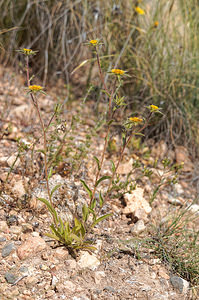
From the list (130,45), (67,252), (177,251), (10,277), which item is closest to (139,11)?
(130,45)

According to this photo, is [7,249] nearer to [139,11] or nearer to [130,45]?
[130,45]

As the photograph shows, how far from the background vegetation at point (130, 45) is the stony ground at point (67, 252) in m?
0.86

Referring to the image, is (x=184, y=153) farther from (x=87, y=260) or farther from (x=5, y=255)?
(x=5, y=255)

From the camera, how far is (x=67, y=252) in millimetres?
1634

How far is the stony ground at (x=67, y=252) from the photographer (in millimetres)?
1472

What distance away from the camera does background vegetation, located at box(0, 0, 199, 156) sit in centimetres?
283

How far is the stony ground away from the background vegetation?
0.86m

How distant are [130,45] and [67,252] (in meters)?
2.14

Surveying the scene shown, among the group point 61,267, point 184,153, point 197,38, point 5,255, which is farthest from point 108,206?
point 197,38

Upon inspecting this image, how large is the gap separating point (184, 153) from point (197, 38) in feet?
3.76

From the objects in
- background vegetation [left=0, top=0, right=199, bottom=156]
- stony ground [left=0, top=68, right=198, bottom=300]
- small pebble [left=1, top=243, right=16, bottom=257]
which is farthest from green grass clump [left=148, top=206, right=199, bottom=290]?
background vegetation [left=0, top=0, right=199, bottom=156]

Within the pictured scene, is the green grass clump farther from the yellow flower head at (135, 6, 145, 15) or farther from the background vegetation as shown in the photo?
the yellow flower head at (135, 6, 145, 15)

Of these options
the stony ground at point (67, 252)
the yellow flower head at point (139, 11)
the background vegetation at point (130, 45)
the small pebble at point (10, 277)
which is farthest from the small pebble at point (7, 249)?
the yellow flower head at point (139, 11)

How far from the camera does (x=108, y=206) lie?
2068 mm
